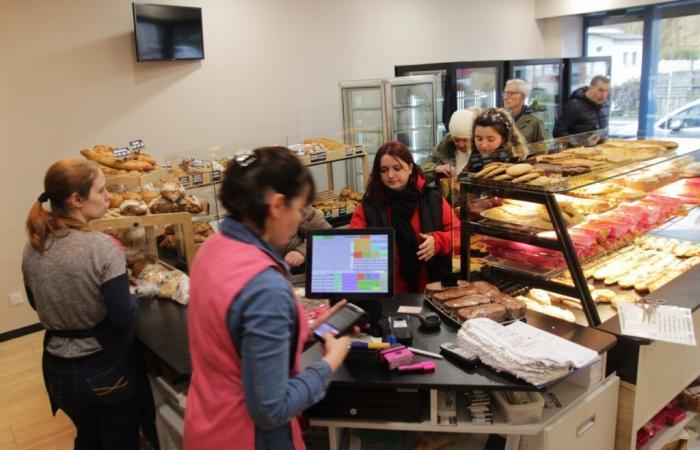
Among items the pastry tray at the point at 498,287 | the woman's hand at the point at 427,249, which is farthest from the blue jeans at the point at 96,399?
the woman's hand at the point at 427,249

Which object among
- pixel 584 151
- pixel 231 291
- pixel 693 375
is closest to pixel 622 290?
pixel 693 375

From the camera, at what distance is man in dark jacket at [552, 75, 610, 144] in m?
5.37

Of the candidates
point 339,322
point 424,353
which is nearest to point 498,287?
point 424,353

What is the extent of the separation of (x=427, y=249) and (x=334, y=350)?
1.19m

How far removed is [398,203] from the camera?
2.66 meters

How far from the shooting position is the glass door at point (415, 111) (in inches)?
221

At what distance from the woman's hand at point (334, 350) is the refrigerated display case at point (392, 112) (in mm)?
4126

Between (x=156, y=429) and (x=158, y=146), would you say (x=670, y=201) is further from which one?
(x=158, y=146)

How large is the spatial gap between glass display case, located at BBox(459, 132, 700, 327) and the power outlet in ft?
12.2

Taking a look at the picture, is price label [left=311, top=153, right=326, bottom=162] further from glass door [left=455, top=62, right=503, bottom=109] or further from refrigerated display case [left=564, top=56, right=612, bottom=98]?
refrigerated display case [left=564, top=56, right=612, bottom=98]

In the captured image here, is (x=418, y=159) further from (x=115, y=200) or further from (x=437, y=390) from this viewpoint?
(x=437, y=390)

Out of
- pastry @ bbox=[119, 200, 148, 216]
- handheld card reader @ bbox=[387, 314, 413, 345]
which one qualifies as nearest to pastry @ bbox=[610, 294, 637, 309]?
handheld card reader @ bbox=[387, 314, 413, 345]

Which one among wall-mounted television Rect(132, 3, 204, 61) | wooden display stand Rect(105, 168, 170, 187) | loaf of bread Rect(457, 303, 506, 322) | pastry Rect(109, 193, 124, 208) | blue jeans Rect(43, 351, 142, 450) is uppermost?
wall-mounted television Rect(132, 3, 204, 61)

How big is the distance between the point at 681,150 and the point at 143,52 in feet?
13.0
